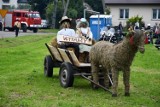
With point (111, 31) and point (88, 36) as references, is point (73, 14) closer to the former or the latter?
point (111, 31)

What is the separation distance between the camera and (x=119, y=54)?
9547 mm

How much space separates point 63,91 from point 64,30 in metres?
2.41

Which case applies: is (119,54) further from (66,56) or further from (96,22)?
(96,22)

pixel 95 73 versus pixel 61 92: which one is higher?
pixel 95 73

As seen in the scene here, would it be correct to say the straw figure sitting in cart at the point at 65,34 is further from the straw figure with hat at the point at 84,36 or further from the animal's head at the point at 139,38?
the animal's head at the point at 139,38

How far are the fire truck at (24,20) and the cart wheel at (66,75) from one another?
41.4 metres

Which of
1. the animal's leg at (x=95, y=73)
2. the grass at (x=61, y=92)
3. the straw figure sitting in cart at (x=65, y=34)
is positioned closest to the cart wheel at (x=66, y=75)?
the grass at (x=61, y=92)

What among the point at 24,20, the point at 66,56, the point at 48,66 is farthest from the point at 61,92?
the point at 24,20

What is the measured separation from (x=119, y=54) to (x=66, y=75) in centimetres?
181

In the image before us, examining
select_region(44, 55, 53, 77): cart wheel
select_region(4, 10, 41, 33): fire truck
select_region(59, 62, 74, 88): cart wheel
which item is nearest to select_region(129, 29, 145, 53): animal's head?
select_region(59, 62, 74, 88): cart wheel

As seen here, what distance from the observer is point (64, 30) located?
12180mm

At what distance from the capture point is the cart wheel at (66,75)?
10.6 meters

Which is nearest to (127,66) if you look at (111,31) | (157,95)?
(157,95)

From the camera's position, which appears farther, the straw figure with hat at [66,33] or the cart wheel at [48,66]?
the cart wheel at [48,66]
